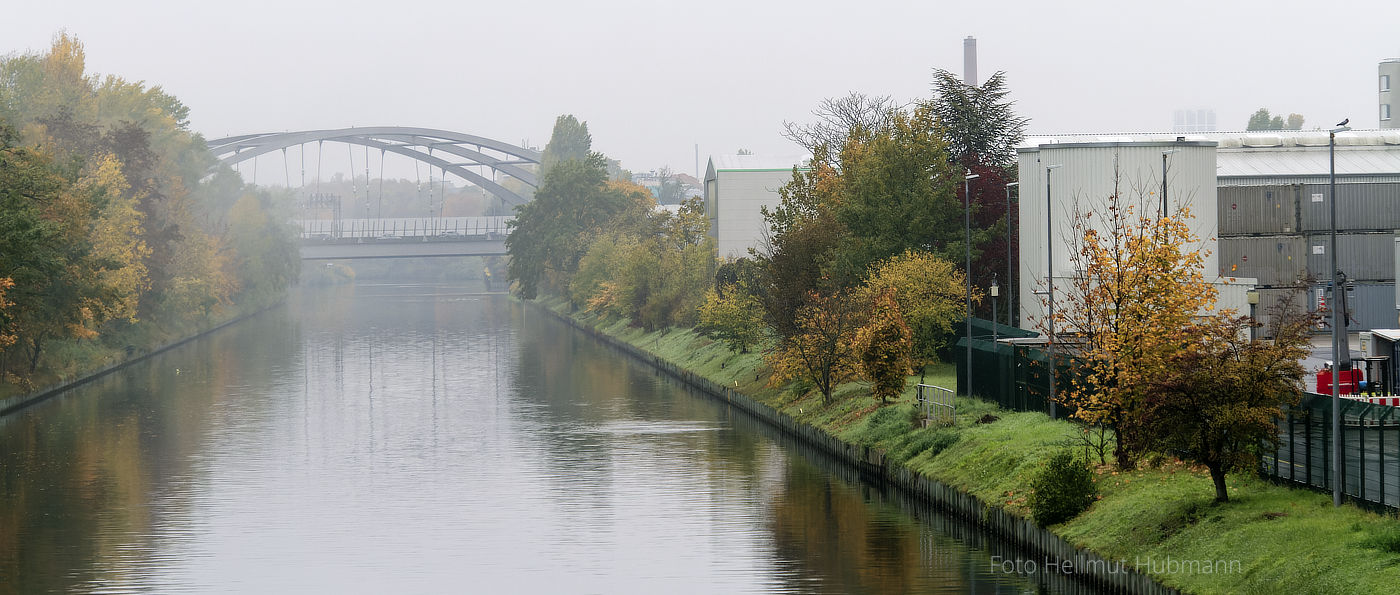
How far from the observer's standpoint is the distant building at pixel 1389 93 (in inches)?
4732

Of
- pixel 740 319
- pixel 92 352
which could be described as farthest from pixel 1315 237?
pixel 92 352

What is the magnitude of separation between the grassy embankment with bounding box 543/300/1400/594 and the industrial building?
34.5ft

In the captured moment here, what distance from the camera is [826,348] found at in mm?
47969

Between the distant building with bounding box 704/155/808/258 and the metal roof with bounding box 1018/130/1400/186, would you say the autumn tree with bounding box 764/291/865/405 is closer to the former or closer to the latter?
the metal roof with bounding box 1018/130/1400/186

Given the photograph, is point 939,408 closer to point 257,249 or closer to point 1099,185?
point 1099,185

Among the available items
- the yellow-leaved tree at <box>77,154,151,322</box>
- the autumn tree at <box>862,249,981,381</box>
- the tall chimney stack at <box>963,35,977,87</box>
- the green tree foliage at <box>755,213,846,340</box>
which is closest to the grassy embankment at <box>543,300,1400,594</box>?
the autumn tree at <box>862,249,981,381</box>

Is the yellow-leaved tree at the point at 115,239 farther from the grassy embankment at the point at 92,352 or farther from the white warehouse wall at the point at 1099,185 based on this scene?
the white warehouse wall at the point at 1099,185

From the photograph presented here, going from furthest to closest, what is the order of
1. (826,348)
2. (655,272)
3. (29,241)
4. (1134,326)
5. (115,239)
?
(655,272), (115,239), (29,241), (826,348), (1134,326)

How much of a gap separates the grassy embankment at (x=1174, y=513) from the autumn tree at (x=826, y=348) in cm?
641

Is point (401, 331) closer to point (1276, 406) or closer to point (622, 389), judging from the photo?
point (622, 389)

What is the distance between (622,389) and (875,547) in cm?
3715

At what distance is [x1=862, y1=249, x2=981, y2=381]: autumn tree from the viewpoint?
49.9 meters

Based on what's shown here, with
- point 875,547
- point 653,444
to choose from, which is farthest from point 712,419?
point 875,547

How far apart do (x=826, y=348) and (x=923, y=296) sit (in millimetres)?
5558
